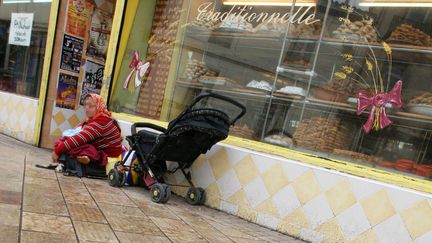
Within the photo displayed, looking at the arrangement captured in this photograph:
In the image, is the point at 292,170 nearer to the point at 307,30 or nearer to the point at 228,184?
the point at 228,184

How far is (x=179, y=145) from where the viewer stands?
4.73 metres

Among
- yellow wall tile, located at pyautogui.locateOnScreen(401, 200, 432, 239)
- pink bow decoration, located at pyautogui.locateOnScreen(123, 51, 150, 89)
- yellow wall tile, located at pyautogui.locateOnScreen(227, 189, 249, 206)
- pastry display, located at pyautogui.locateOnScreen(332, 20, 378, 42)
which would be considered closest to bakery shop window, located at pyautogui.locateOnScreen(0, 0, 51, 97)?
pink bow decoration, located at pyautogui.locateOnScreen(123, 51, 150, 89)

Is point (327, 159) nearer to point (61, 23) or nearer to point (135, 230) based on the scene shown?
point (135, 230)

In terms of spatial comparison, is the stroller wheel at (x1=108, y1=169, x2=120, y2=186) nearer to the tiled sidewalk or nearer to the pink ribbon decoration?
the tiled sidewalk

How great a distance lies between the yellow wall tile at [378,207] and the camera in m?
3.81

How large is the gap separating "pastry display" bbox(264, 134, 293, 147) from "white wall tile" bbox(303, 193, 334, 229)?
812mm

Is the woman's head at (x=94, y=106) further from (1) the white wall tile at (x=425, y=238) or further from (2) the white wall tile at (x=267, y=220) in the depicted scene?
(1) the white wall tile at (x=425, y=238)

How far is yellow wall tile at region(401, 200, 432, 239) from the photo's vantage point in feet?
11.8

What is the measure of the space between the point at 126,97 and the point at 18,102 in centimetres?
263

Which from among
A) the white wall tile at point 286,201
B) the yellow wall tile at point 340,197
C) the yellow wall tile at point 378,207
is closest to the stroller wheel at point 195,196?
the white wall tile at point 286,201

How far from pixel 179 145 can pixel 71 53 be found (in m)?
3.64

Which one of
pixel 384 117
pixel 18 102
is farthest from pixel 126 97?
pixel 384 117

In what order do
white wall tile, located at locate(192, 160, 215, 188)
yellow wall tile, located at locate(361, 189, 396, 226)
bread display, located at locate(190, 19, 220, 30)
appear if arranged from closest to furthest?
yellow wall tile, located at locate(361, 189, 396, 226) < white wall tile, located at locate(192, 160, 215, 188) < bread display, located at locate(190, 19, 220, 30)

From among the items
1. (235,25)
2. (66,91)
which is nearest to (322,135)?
(235,25)
